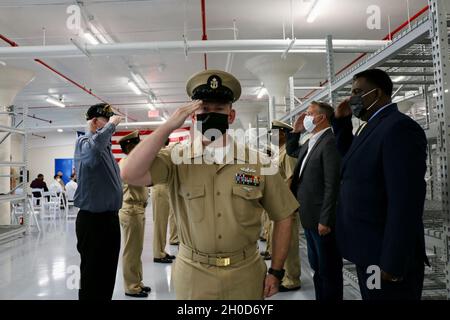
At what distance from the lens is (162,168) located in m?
1.47

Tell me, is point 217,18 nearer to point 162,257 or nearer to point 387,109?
point 162,257

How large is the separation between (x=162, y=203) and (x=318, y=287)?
2.99 meters

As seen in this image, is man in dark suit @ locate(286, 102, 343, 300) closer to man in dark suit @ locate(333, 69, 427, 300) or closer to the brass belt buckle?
man in dark suit @ locate(333, 69, 427, 300)

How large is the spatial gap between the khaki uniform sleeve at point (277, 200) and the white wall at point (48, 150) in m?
20.3

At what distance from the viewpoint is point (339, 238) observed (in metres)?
1.84

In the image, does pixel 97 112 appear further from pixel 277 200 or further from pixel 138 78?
pixel 138 78

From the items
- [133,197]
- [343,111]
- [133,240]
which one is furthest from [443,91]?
[133,240]

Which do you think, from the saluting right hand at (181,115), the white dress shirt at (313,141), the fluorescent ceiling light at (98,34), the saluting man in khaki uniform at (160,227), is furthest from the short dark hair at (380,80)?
the fluorescent ceiling light at (98,34)

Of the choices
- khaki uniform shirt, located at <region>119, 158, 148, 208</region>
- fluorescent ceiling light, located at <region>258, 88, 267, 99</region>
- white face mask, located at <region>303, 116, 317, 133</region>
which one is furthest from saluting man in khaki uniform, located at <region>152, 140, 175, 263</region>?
fluorescent ceiling light, located at <region>258, 88, 267, 99</region>

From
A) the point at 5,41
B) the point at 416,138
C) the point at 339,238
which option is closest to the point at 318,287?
the point at 339,238

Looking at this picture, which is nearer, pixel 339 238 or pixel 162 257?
pixel 339 238

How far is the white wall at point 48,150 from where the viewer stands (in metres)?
19.5

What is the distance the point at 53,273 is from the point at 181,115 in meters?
4.08

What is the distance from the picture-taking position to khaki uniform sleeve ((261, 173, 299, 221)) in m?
1.59
